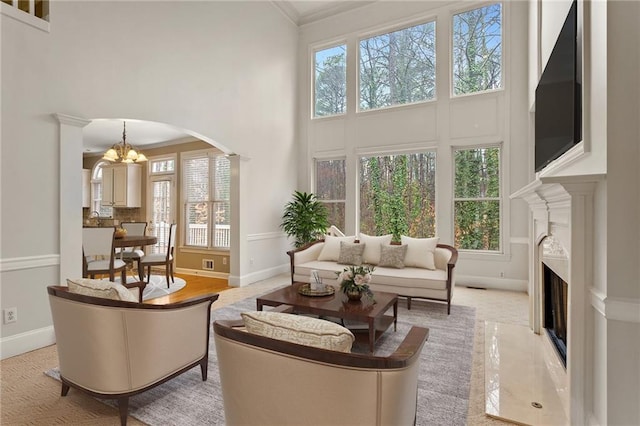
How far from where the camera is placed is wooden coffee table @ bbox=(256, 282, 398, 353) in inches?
106

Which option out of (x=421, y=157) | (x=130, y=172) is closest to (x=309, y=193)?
(x=421, y=157)

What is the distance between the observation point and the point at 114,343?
1837 mm

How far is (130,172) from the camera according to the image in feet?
24.4

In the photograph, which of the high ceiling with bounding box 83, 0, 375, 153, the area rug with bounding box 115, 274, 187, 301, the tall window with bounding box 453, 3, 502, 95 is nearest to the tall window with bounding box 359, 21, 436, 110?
the tall window with bounding box 453, 3, 502, 95

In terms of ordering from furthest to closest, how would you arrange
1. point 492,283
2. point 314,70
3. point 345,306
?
point 314,70 < point 492,283 < point 345,306

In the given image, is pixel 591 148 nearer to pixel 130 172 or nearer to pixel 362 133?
pixel 362 133

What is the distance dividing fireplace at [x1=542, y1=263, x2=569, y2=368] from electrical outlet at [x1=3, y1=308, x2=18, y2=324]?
447cm

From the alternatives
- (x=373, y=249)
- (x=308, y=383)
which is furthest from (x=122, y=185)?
(x=308, y=383)

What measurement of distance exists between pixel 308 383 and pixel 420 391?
1467mm

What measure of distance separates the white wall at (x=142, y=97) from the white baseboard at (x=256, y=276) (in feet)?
0.09

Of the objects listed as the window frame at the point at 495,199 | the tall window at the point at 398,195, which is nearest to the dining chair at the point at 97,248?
the tall window at the point at 398,195

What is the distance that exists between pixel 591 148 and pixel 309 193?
5258mm

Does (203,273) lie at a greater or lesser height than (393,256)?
lesser

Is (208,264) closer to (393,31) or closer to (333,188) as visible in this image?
(333,188)
